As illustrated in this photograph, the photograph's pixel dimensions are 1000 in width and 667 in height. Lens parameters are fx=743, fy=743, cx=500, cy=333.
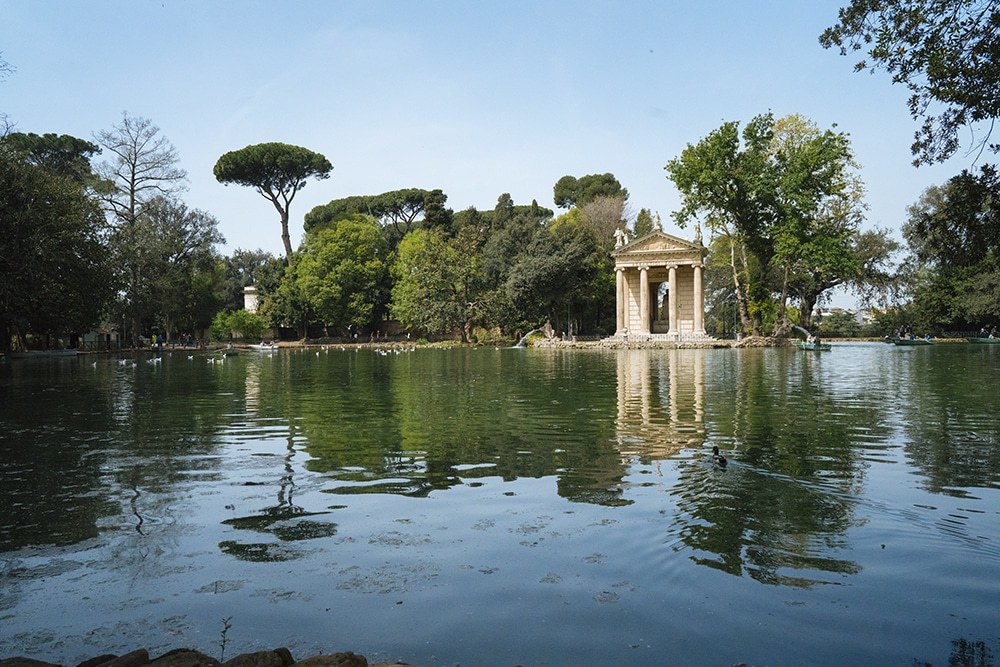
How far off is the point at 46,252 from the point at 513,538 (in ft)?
95.3

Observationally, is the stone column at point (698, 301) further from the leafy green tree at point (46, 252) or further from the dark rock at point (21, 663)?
the dark rock at point (21, 663)

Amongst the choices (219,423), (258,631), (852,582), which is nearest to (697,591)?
(852,582)

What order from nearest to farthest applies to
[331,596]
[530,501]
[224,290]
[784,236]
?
[331,596], [530,501], [784,236], [224,290]

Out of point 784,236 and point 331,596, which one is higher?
point 784,236

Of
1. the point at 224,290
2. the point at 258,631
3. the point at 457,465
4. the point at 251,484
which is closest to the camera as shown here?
the point at 258,631

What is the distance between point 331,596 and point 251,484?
14.8 feet

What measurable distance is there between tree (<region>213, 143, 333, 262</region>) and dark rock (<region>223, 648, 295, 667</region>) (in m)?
91.8

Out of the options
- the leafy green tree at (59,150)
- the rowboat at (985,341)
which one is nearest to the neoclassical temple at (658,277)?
the rowboat at (985,341)

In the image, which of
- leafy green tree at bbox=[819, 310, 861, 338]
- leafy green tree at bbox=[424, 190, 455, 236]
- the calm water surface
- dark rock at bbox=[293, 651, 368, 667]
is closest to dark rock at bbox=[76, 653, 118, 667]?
the calm water surface

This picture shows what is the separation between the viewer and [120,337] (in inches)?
2768

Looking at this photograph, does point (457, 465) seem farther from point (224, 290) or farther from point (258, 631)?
point (224, 290)

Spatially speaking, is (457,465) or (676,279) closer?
(457,465)

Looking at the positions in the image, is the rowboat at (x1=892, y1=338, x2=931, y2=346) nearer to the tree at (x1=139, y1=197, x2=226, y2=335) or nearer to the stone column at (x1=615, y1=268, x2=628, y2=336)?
the stone column at (x1=615, y1=268, x2=628, y2=336)

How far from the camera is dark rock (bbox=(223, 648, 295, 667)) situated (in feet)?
12.6
